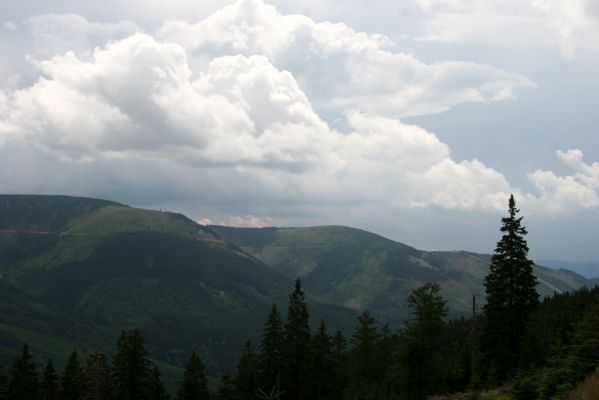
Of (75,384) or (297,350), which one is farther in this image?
(75,384)

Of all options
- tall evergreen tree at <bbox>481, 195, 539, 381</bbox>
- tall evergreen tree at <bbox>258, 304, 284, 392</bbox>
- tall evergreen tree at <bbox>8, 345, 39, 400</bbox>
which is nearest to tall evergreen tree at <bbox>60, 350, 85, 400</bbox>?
tall evergreen tree at <bbox>8, 345, 39, 400</bbox>

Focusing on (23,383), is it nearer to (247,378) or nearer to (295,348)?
(247,378)

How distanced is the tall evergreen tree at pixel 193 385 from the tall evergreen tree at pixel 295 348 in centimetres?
1122

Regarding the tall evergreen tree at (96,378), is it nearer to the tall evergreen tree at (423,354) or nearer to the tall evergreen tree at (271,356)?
the tall evergreen tree at (271,356)

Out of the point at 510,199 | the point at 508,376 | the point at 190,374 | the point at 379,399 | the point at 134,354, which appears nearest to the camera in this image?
the point at 508,376

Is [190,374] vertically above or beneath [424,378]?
beneath

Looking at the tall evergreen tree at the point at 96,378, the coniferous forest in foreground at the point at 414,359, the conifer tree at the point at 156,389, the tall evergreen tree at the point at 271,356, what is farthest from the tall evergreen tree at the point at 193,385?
the tall evergreen tree at the point at 96,378

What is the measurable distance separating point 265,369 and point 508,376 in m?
31.7

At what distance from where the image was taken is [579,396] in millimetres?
28922

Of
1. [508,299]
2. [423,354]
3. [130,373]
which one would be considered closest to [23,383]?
[130,373]

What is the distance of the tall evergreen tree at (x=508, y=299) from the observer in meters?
60.0

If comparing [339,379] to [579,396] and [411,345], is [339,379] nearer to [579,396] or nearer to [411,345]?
[411,345]

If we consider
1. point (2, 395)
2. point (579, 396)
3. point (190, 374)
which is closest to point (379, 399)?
point (190, 374)

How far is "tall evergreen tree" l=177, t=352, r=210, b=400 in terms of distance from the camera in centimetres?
7669
